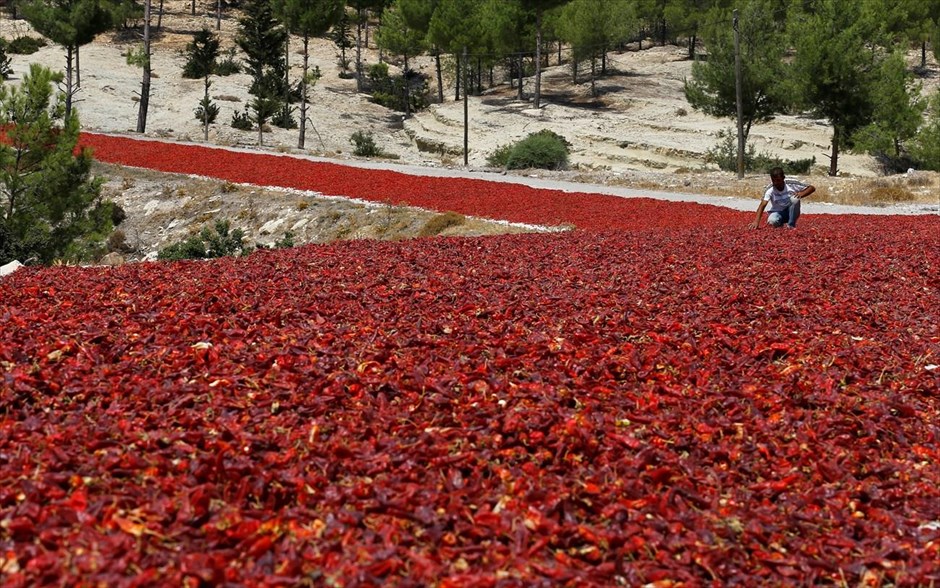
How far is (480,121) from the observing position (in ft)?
203

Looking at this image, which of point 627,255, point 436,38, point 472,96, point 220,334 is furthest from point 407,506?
point 472,96

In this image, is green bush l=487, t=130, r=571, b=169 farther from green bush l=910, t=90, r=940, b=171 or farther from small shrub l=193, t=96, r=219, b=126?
small shrub l=193, t=96, r=219, b=126

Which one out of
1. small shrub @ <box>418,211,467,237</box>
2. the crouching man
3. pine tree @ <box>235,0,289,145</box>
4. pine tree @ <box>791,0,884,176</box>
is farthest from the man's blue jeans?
pine tree @ <box>235,0,289,145</box>

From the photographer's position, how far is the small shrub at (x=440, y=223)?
18.8 meters

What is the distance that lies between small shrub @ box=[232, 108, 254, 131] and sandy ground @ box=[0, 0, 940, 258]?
0.68m

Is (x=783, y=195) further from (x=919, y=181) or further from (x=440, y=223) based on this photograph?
(x=919, y=181)

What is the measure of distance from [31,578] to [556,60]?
9353 cm

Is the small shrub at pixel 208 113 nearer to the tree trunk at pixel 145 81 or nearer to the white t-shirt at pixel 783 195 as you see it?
the tree trunk at pixel 145 81

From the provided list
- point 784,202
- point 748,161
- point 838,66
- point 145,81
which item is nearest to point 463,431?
point 784,202

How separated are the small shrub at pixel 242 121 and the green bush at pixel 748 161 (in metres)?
30.6

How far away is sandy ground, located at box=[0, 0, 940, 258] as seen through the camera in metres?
49.2

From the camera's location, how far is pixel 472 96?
7412 centimetres

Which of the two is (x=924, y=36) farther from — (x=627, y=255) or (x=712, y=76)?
(x=627, y=255)

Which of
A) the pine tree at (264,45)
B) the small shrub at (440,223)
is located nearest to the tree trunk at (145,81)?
the pine tree at (264,45)
